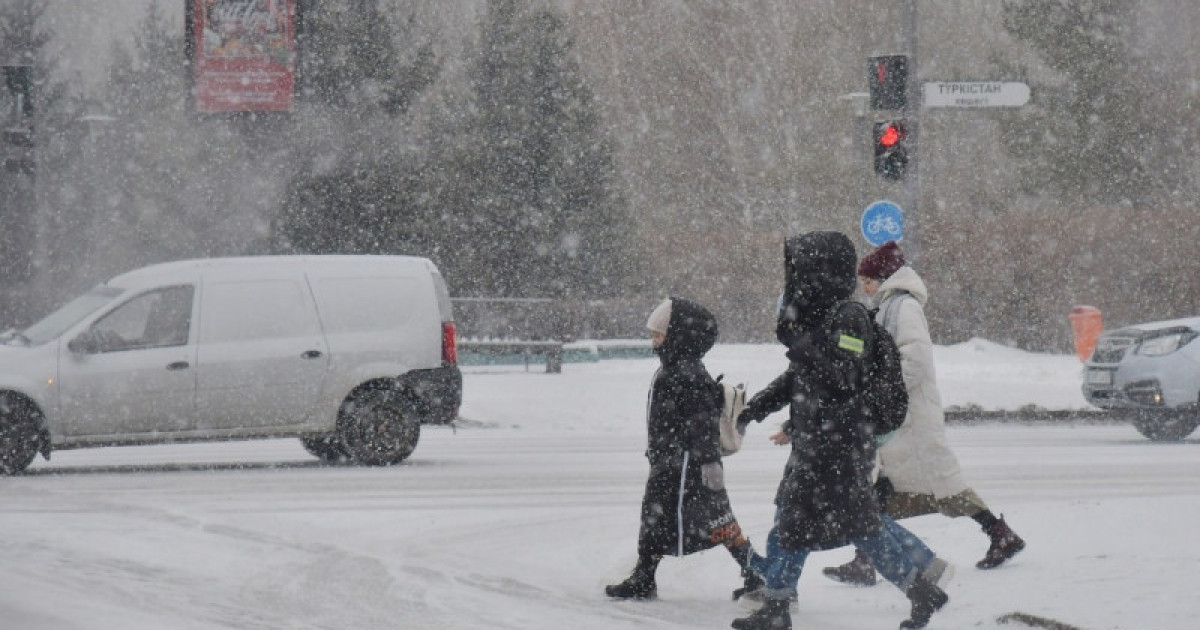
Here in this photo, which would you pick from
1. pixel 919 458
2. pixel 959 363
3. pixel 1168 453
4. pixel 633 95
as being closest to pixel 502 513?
pixel 919 458

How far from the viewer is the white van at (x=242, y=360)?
573 inches

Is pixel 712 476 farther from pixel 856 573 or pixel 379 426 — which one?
pixel 379 426

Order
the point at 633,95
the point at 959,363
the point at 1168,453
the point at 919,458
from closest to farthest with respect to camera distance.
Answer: the point at 919,458
the point at 1168,453
the point at 959,363
the point at 633,95

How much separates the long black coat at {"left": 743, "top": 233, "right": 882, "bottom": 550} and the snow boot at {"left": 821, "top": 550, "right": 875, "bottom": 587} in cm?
148

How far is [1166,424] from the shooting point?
17781mm

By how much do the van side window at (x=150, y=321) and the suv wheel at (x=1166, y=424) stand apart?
9190mm

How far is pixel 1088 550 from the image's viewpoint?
9172 mm

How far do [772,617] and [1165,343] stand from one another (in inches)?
437

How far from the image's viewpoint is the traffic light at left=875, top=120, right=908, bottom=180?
18922 millimetres

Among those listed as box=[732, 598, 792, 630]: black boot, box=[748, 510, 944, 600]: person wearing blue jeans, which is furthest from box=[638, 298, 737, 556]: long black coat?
box=[732, 598, 792, 630]: black boot

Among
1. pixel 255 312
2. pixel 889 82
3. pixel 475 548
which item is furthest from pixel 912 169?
pixel 475 548

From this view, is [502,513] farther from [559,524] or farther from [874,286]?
[874,286]

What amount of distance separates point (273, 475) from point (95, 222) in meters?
56.4

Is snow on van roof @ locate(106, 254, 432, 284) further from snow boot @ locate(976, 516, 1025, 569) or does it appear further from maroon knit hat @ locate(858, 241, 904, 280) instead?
snow boot @ locate(976, 516, 1025, 569)
